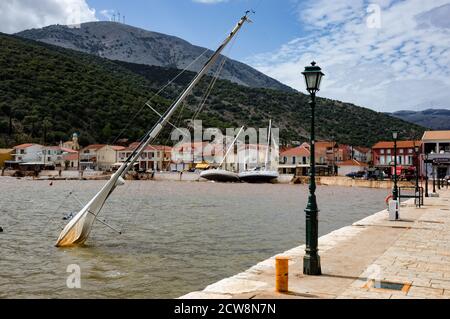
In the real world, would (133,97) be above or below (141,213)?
above

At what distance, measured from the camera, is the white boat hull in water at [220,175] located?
8788cm

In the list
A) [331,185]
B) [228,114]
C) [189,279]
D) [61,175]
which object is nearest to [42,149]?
[61,175]

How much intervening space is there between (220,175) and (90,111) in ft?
207

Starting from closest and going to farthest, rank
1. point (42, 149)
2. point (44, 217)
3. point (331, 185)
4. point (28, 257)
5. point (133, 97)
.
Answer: point (28, 257), point (44, 217), point (331, 185), point (42, 149), point (133, 97)

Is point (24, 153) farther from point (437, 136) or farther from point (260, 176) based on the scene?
point (437, 136)

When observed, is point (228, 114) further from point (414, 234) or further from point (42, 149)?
point (414, 234)

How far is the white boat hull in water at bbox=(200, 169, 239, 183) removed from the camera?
87.9 metres

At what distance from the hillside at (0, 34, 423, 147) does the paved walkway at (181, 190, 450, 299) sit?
365ft

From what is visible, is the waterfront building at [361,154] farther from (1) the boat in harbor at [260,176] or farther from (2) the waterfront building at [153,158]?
(2) the waterfront building at [153,158]

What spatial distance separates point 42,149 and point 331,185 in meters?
71.6

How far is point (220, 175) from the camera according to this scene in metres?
88.6

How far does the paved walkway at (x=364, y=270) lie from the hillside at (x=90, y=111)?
365 feet

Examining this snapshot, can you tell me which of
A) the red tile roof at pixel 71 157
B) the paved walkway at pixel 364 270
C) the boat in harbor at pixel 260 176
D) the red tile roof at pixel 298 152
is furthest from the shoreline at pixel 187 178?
the paved walkway at pixel 364 270
